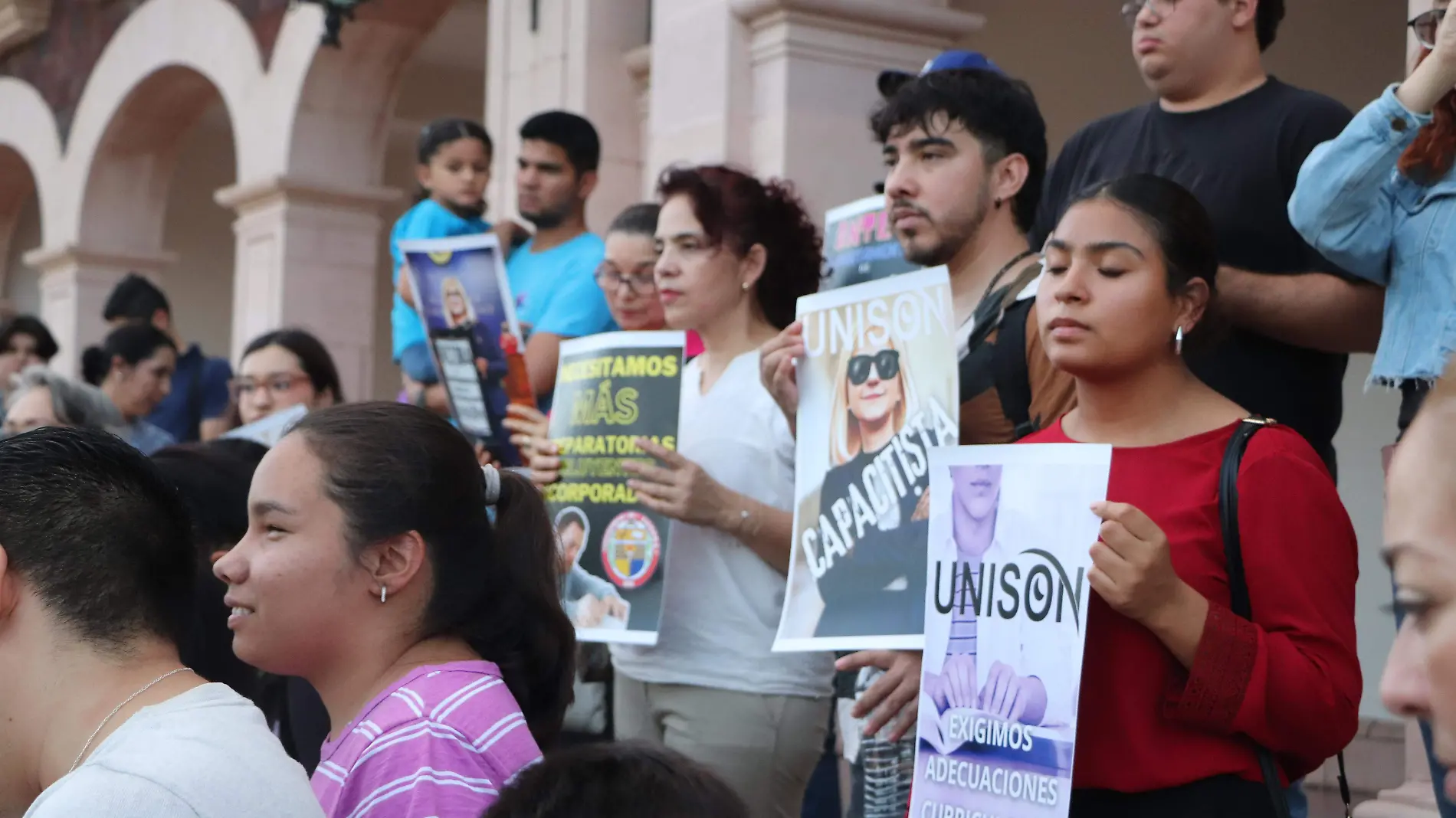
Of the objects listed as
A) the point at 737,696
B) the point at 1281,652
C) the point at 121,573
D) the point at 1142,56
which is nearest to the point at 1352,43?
the point at 1142,56

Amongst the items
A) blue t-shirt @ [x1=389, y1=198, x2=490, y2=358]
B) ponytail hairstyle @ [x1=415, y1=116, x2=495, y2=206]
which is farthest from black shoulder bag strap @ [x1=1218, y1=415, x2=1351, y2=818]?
ponytail hairstyle @ [x1=415, y1=116, x2=495, y2=206]

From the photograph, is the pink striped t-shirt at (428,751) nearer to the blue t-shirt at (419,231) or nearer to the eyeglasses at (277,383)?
the blue t-shirt at (419,231)

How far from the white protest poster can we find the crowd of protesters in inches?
2.3

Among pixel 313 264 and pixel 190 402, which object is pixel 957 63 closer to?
pixel 190 402

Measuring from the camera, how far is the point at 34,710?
6.75 ft

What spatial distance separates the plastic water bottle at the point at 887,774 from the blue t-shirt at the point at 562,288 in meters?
1.73

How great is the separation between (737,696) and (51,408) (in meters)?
2.93

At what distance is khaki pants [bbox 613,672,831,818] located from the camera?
11.9 feet

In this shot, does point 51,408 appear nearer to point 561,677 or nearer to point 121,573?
point 561,677

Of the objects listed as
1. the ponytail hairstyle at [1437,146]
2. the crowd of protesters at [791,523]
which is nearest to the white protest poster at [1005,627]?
the crowd of protesters at [791,523]

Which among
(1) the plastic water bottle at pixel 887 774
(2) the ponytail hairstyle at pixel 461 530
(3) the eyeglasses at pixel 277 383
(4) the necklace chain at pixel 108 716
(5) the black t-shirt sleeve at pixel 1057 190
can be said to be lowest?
(1) the plastic water bottle at pixel 887 774

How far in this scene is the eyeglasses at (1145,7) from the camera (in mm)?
3361

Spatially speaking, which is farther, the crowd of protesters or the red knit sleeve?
the red knit sleeve

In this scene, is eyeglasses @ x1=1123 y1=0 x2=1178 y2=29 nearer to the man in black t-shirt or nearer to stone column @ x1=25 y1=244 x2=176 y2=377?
the man in black t-shirt
